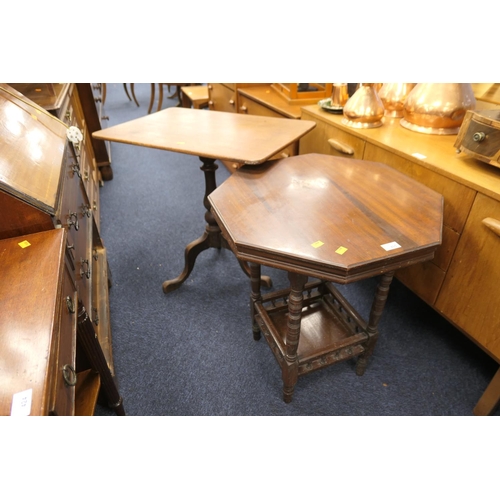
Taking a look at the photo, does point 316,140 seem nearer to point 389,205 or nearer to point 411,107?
point 411,107

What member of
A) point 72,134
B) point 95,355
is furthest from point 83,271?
point 72,134

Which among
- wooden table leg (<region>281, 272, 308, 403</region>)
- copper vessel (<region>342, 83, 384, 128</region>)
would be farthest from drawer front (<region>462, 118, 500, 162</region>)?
wooden table leg (<region>281, 272, 308, 403</region>)

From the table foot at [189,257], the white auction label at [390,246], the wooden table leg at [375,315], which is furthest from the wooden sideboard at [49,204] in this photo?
the wooden table leg at [375,315]

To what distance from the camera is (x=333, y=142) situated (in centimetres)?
154

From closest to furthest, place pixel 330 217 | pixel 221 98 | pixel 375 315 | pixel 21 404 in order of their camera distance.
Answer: pixel 21 404 → pixel 330 217 → pixel 375 315 → pixel 221 98

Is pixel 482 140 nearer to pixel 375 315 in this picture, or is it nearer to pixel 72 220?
pixel 375 315

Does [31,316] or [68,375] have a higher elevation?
[31,316]

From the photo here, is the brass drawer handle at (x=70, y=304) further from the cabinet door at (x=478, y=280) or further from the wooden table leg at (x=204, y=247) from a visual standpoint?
the cabinet door at (x=478, y=280)

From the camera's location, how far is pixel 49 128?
3.98 feet

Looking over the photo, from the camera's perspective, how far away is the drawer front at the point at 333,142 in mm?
1460

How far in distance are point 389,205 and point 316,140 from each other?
2.68 feet

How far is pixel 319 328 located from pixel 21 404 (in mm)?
1140

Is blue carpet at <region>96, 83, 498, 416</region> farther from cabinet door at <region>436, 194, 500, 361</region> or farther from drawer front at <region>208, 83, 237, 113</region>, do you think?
drawer front at <region>208, 83, 237, 113</region>

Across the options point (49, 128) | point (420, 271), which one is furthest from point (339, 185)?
point (49, 128)
